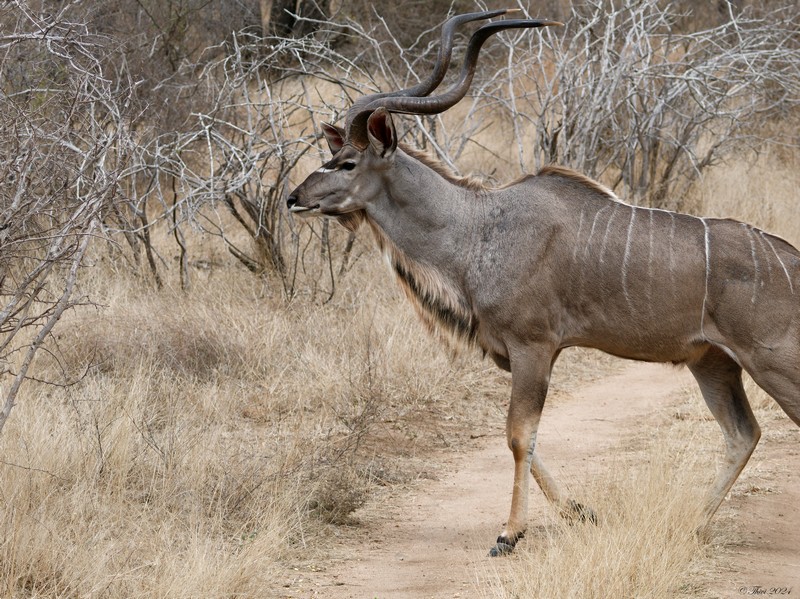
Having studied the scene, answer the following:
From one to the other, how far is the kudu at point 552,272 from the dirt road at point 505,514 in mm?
291

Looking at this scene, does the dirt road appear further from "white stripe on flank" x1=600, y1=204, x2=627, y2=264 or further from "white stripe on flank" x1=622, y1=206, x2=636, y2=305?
"white stripe on flank" x1=600, y1=204, x2=627, y2=264

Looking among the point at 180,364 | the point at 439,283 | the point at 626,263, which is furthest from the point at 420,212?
the point at 180,364

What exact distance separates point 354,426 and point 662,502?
6.41 feet

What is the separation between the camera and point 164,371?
21.9 feet

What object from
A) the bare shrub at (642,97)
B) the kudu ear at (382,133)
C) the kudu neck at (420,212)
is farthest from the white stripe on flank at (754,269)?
the bare shrub at (642,97)

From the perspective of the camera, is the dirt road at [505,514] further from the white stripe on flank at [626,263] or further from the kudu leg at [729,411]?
the white stripe on flank at [626,263]

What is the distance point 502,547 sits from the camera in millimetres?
4789

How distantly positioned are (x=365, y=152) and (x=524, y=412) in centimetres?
152

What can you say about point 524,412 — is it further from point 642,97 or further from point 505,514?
point 642,97

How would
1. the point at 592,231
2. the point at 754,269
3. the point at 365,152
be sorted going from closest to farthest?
the point at 754,269, the point at 592,231, the point at 365,152

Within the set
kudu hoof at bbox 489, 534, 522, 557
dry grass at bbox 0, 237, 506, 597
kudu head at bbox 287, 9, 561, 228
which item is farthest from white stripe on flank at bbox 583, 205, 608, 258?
dry grass at bbox 0, 237, 506, 597

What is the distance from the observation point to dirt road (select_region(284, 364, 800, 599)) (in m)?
4.39

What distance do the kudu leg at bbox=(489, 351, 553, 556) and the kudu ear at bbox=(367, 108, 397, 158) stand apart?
1.23 m

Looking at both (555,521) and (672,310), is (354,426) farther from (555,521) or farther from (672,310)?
(672,310)
